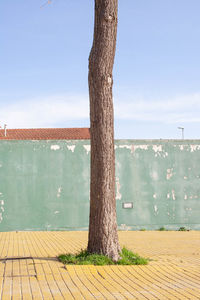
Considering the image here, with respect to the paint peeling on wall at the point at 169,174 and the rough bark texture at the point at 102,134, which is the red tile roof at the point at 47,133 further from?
the rough bark texture at the point at 102,134

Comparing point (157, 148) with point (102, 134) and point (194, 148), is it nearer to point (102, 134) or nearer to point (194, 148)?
point (194, 148)

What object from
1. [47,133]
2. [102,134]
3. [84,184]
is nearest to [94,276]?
[102,134]

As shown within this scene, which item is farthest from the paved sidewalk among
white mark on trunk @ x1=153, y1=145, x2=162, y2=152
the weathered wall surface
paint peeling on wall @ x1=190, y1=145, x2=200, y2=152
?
paint peeling on wall @ x1=190, y1=145, x2=200, y2=152

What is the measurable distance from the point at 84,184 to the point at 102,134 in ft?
26.4

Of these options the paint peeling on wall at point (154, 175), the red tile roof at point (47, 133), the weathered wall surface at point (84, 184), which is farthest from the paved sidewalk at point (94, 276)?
the red tile roof at point (47, 133)

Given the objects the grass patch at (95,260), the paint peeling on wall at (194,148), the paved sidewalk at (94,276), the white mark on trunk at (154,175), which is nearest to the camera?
the paved sidewalk at (94,276)

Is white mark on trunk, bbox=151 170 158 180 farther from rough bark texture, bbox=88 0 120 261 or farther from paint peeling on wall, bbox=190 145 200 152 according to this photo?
rough bark texture, bbox=88 0 120 261

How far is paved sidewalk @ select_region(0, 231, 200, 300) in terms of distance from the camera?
689 cm

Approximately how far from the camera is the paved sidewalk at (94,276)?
6.89 metres

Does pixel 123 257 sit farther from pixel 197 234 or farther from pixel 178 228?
pixel 178 228

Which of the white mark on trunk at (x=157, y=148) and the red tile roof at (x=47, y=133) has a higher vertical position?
the red tile roof at (x=47, y=133)

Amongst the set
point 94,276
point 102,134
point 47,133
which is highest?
point 47,133

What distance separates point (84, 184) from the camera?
1738cm

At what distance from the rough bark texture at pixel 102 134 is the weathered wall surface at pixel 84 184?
7734 mm
